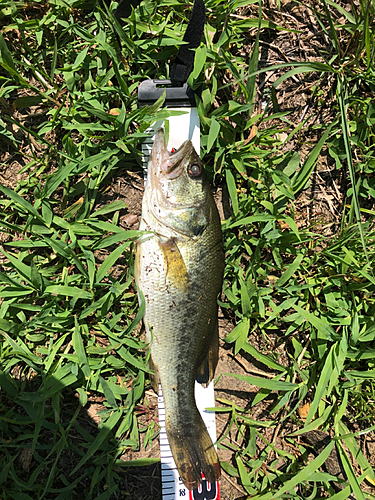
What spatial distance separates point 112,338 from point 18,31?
8.06 feet

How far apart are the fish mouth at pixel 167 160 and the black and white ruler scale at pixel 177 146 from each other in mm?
218

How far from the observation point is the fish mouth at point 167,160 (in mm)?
2180

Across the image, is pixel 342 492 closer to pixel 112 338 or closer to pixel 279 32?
pixel 112 338

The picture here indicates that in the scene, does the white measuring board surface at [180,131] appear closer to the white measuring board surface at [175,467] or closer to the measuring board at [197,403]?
the measuring board at [197,403]

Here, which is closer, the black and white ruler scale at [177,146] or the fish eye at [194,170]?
the fish eye at [194,170]

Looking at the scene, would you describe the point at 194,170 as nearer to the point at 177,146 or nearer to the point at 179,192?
the point at 179,192

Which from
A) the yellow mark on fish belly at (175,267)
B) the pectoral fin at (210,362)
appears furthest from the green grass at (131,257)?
the yellow mark on fish belly at (175,267)

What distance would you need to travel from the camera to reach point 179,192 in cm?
216

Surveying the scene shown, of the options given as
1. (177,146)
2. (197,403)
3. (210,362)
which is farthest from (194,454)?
(177,146)

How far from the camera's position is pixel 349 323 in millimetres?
2453

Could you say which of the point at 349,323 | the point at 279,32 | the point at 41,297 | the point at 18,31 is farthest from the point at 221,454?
the point at 18,31

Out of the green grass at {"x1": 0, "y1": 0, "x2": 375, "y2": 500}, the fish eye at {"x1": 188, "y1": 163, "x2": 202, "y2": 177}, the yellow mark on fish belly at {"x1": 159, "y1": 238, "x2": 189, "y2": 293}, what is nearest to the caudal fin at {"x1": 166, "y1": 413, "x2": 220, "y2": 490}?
the green grass at {"x1": 0, "y1": 0, "x2": 375, "y2": 500}

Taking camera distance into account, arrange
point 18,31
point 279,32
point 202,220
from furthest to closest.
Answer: point 279,32 → point 18,31 → point 202,220

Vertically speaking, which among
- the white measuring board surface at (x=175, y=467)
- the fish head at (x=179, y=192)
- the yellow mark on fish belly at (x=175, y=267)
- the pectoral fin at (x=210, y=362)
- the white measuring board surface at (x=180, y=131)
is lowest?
the white measuring board surface at (x=175, y=467)
